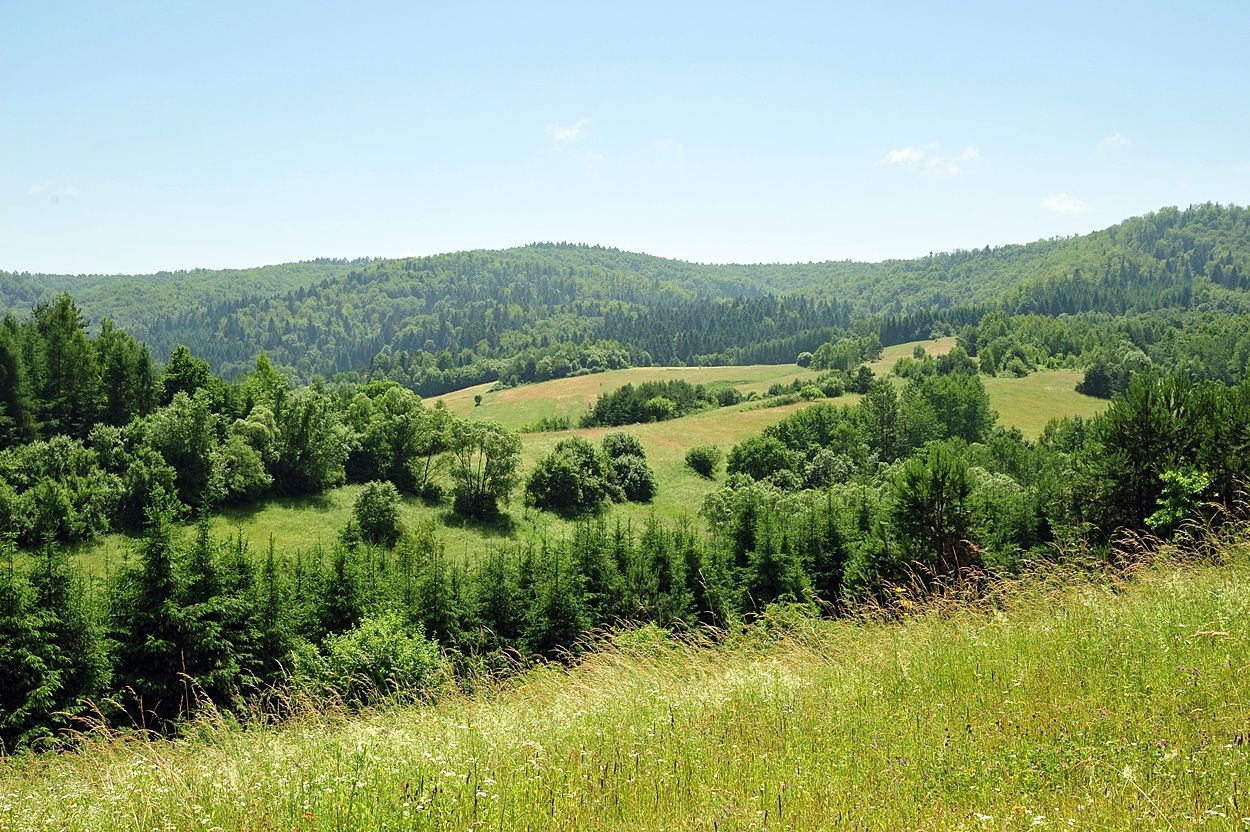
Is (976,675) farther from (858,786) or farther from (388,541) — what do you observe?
(388,541)

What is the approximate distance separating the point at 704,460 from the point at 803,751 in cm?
9079

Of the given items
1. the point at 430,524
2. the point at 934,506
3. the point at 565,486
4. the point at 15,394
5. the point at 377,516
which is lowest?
the point at 430,524

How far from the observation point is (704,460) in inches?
3782

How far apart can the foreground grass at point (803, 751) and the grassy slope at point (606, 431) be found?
5533 cm

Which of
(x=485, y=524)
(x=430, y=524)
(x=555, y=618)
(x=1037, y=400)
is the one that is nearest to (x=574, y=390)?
(x=1037, y=400)

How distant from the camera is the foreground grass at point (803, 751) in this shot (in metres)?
4.74

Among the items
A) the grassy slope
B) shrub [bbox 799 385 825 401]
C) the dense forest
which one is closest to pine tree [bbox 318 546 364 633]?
the dense forest

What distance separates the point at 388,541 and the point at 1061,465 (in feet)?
189

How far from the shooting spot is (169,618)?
2400cm

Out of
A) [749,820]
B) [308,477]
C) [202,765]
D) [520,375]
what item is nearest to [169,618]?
[202,765]

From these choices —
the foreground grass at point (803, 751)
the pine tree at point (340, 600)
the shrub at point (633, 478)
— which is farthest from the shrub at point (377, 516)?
the foreground grass at point (803, 751)

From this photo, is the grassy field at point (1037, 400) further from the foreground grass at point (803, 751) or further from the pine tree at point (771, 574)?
the foreground grass at point (803, 751)

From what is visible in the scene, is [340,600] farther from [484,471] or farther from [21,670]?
[484,471]

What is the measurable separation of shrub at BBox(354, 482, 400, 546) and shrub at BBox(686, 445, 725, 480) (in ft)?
133
